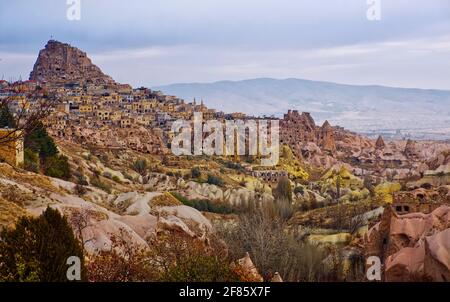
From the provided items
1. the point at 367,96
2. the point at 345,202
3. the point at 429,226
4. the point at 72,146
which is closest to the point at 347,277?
the point at 429,226

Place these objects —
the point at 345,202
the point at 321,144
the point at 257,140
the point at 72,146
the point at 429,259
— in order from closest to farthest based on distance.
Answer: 1. the point at 429,259
2. the point at 345,202
3. the point at 72,146
4. the point at 257,140
5. the point at 321,144

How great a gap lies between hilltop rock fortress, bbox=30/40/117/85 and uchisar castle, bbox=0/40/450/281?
28.1 inches

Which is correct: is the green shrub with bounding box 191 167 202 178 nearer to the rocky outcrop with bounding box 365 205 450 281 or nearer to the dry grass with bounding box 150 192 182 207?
the dry grass with bounding box 150 192 182 207

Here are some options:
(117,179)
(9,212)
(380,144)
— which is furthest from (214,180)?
(380,144)

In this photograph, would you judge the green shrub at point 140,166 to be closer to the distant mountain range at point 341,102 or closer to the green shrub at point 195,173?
the green shrub at point 195,173

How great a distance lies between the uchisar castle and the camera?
1273 cm

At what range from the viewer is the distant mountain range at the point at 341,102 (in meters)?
60.3

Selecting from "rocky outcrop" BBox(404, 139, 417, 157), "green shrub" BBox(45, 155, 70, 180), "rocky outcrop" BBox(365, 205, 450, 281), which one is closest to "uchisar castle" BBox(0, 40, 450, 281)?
"rocky outcrop" BBox(365, 205, 450, 281)

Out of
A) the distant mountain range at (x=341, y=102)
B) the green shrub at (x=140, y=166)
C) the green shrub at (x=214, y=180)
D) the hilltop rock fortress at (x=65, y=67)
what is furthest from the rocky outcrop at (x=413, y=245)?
the hilltop rock fortress at (x=65, y=67)

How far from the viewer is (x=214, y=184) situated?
3150 centimetres

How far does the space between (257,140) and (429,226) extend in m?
32.9

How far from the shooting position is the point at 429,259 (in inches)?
445

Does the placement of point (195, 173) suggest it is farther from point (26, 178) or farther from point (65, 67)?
point (65, 67)

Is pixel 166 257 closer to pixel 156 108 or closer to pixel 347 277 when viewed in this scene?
pixel 347 277
